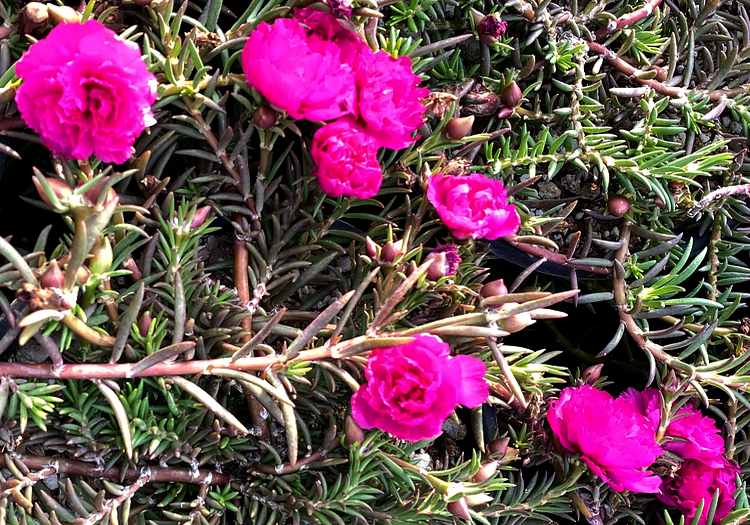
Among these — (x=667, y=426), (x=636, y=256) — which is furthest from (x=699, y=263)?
(x=667, y=426)

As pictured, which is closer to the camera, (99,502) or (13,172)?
(99,502)

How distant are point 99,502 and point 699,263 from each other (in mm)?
955

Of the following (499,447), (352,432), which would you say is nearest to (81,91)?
(352,432)

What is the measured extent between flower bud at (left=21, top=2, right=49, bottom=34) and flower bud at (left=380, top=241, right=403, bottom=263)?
48 cm

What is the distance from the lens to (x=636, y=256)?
3.96 feet

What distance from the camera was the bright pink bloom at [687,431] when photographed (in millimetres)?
1150

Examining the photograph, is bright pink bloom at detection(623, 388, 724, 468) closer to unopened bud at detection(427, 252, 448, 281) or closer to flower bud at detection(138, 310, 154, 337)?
unopened bud at detection(427, 252, 448, 281)

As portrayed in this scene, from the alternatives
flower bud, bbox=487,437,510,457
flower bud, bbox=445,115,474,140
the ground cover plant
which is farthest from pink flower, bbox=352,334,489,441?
flower bud, bbox=445,115,474,140

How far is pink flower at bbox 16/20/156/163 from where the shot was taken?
2.44ft

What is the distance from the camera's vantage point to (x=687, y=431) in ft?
3.84

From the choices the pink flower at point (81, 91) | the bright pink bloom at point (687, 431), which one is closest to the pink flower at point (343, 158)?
the pink flower at point (81, 91)

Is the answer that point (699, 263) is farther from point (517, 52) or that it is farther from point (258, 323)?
point (258, 323)

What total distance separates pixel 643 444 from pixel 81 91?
0.86 m

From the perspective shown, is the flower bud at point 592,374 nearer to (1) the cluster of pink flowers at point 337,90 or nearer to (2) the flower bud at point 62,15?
(1) the cluster of pink flowers at point 337,90
